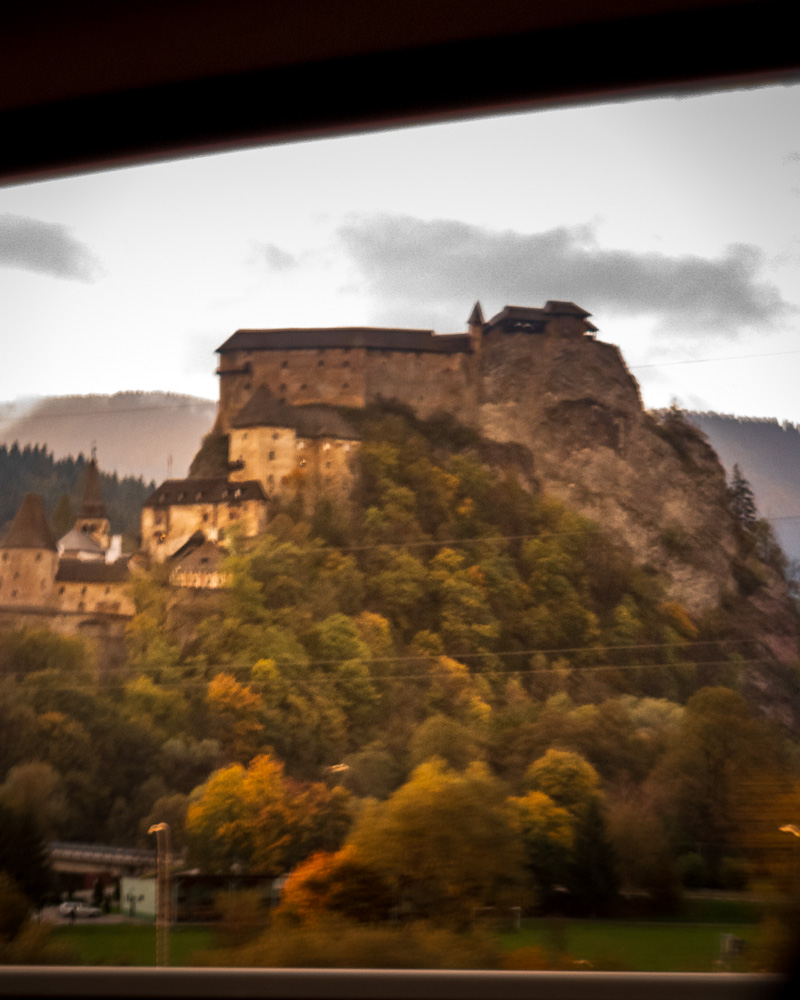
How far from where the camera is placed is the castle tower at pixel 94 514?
6.26 m

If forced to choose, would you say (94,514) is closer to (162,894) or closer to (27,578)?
(27,578)

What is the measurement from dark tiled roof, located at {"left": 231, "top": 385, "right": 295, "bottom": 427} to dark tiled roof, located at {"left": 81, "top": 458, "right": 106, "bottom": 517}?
1.03 meters

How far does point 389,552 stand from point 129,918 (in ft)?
10.5

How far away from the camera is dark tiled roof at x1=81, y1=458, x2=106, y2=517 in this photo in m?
6.32

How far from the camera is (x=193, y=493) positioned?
651 cm

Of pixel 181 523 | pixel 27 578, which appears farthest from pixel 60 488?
pixel 181 523

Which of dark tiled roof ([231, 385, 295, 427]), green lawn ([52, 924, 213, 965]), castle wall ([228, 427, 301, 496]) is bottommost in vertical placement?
green lawn ([52, 924, 213, 965])

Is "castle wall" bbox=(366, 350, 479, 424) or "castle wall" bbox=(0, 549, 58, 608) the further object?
"castle wall" bbox=(366, 350, 479, 424)

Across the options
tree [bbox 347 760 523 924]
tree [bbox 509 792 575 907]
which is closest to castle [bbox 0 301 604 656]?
tree [bbox 347 760 523 924]

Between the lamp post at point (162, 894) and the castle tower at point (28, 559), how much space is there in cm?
232

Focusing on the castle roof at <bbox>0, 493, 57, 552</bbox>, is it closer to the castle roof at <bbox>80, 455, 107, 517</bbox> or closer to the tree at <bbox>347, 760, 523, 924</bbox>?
the castle roof at <bbox>80, 455, 107, 517</bbox>

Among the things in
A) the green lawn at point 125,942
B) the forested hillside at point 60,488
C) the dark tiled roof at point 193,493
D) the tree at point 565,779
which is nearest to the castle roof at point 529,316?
the dark tiled roof at point 193,493

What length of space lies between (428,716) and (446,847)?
1998 millimetres

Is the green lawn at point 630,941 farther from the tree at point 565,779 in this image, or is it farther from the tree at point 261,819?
the tree at point 261,819
